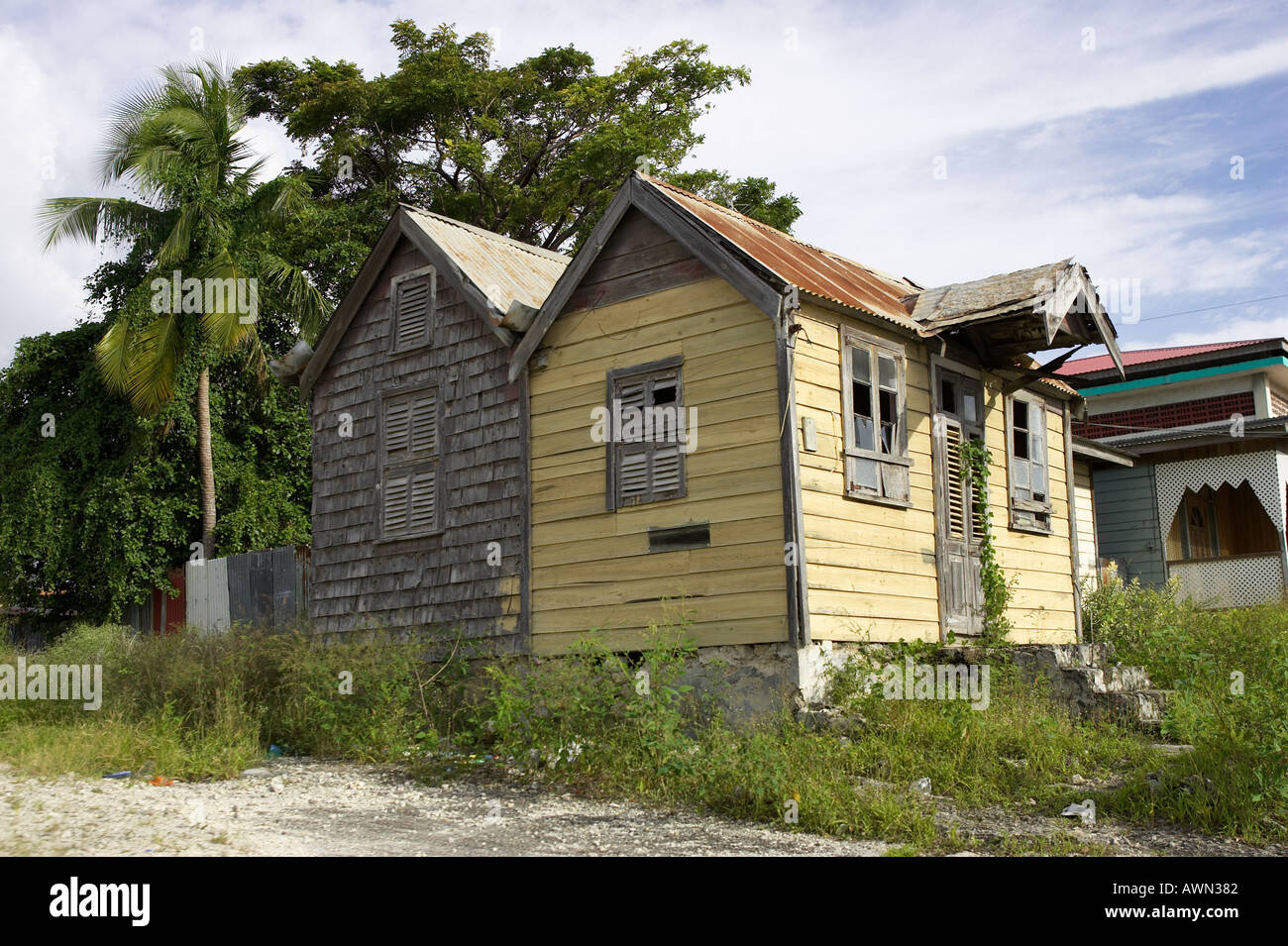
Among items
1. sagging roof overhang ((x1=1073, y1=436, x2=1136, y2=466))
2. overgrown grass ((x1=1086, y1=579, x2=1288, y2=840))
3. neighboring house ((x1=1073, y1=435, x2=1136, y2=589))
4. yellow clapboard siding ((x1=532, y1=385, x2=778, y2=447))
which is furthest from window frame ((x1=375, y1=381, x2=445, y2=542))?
sagging roof overhang ((x1=1073, y1=436, x2=1136, y2=466))

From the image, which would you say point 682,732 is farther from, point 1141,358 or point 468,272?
point 1141,358

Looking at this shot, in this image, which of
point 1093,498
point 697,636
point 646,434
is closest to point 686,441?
point 646,434

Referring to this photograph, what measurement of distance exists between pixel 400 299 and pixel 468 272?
4.98ft

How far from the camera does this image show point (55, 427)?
24.0 m

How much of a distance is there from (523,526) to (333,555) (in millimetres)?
3566

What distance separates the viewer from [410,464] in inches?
571

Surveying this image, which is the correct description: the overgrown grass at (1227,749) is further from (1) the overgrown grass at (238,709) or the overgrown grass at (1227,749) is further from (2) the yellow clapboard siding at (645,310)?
(1) the overgrown grass at (238,709)

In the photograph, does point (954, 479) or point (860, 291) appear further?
point (954, 479)

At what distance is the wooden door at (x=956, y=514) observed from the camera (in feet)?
42.7

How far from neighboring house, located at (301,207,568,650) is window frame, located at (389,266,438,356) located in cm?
2

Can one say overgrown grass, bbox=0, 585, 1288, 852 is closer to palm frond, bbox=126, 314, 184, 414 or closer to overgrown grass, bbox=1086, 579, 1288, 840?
overgrown grass, bbox=1086, 579, 1288, 840

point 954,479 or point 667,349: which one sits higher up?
point 667,349

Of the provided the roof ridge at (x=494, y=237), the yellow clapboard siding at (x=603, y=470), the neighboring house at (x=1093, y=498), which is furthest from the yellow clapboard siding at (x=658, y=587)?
the neighboring house at (x=1093, y=498)

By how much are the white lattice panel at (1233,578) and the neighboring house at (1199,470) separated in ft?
0.06
